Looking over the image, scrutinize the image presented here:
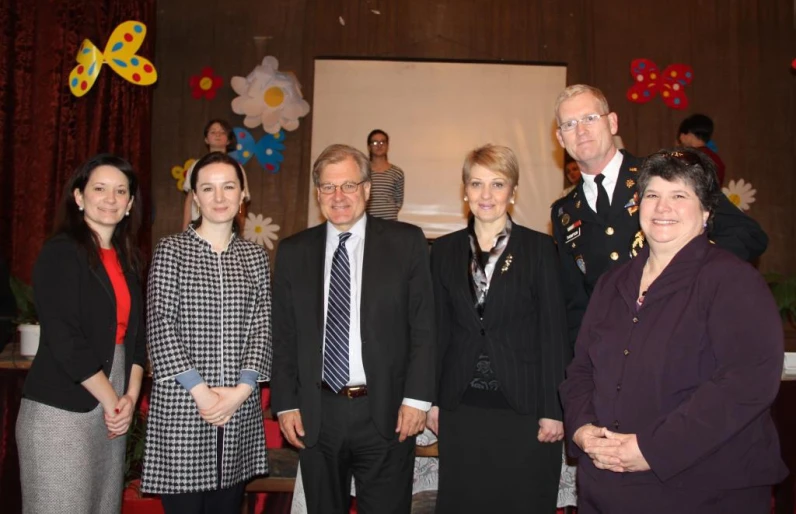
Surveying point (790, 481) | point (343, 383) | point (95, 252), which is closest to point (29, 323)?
point (95, 252)

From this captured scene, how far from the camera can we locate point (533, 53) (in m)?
7.29

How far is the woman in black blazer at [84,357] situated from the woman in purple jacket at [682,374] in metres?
1.57

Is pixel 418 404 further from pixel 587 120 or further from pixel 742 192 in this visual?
pixel 742 192

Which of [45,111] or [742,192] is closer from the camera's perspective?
[45,111]

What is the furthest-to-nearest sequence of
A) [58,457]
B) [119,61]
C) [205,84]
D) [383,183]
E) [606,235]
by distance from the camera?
[205,84] < [383,183] < [119,61] < [606,235] < [58,457]

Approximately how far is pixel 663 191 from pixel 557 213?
0.80 m

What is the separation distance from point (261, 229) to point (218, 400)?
508 cm

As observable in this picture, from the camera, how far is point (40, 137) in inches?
246

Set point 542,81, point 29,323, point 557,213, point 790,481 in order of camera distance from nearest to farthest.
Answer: point 557,213 < point 790,481 < point 29,323 < point 542,81

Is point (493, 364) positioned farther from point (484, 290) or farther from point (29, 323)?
point (29, 323)

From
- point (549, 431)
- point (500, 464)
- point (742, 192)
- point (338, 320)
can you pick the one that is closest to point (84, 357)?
point (338, 320)

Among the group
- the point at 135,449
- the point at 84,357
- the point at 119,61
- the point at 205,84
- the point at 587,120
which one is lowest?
the point at 135,449

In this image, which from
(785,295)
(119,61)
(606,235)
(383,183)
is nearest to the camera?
(606,235)

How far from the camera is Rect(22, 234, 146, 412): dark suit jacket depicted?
231 cm
